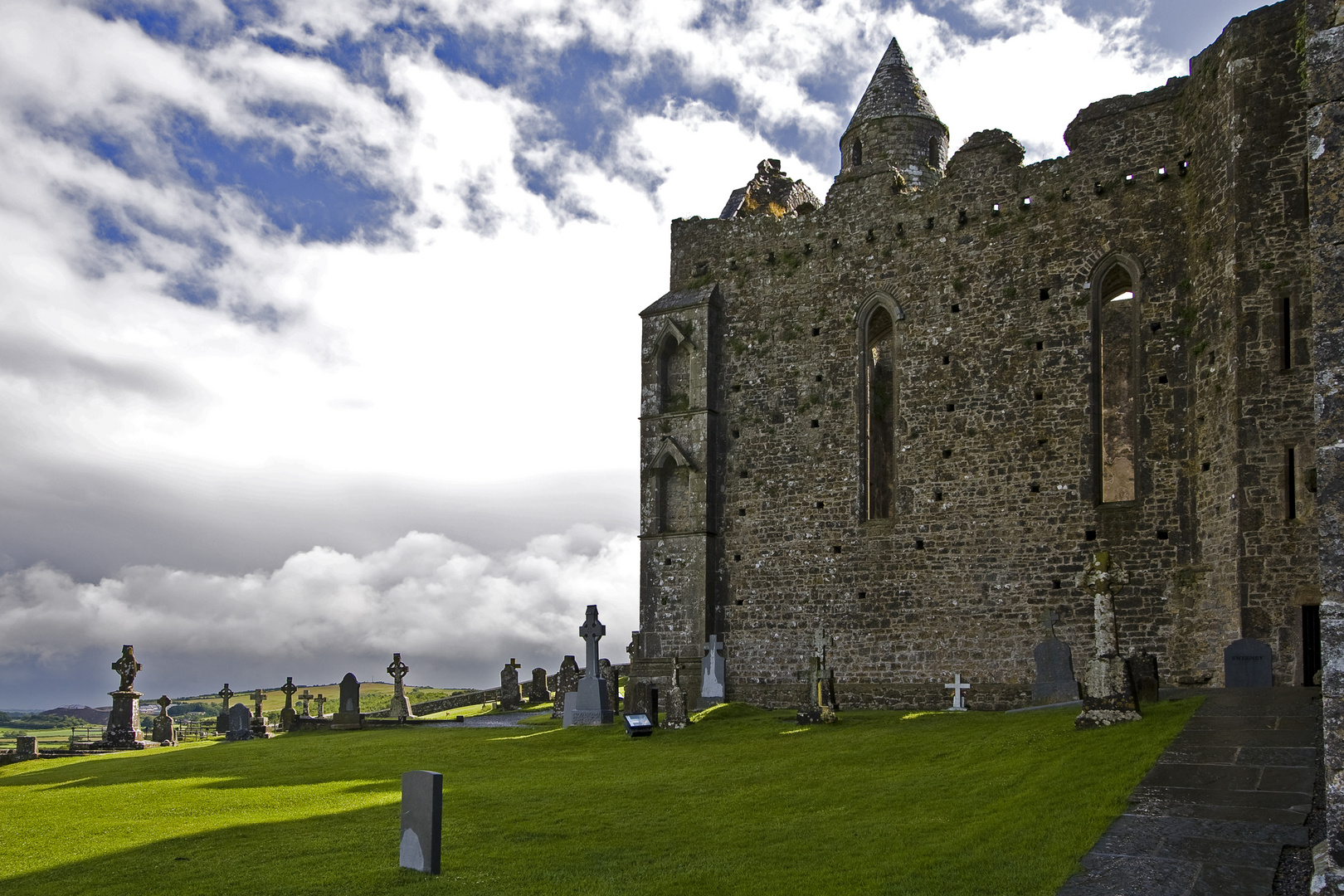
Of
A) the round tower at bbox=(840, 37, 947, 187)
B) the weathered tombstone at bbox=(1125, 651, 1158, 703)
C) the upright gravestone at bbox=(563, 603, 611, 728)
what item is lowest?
the upright gravestone at bbox=(563, 603, 611, 728)

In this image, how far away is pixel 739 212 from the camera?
1027 inches

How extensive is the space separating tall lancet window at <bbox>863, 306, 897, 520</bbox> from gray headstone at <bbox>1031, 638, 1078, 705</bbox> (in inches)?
230

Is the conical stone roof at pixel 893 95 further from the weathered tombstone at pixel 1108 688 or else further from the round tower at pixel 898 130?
the weathered tombstone at pixel 1108 688

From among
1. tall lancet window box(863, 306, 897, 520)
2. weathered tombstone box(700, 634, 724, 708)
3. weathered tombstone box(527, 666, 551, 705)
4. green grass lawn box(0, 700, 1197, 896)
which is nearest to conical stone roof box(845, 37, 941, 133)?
tall lancet window box(863, 306, 897, 520)

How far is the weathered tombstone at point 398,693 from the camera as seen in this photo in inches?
1153

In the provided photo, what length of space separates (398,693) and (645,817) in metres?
20.9

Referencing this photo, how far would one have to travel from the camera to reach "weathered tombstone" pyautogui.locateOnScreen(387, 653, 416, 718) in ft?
96.1

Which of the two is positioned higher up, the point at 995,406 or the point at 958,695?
the point at 995,406

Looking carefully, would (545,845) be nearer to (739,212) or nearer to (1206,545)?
(1206,545)

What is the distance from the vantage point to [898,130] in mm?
27141

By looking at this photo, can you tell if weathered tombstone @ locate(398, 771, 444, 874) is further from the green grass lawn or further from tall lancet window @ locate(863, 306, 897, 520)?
tall lancet window @ locate(863, 306, 897, 520)

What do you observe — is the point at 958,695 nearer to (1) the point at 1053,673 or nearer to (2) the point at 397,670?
(1) the point at 1053,673

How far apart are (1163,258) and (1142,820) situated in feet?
46.6

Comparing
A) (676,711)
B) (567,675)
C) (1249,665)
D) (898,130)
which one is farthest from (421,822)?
(567,675)
